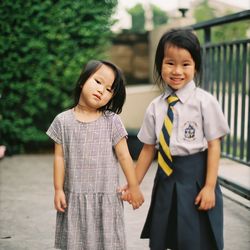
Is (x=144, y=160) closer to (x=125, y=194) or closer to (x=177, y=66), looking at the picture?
(x=125, y=194)

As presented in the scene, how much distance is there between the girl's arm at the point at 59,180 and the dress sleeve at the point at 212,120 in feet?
2.35

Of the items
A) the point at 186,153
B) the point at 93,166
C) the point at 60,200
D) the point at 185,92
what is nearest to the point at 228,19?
the point at 185,92

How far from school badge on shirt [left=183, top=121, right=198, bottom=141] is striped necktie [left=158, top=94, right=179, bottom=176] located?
69mm

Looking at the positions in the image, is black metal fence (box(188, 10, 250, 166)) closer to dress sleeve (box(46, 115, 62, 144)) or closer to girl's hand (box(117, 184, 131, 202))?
girl's hand (box(117, 184, 131, 202))

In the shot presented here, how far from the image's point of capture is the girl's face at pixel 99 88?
8.18 ft

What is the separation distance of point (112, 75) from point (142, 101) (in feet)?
14.9

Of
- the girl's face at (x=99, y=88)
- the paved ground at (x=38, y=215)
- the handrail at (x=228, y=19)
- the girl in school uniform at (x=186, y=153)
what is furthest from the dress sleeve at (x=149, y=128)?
the handrail at (x=228, y=19)

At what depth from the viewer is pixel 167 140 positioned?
95.6 inches

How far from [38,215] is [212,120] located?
1.87m

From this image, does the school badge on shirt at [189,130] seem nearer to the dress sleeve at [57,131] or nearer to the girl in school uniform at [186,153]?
the girl in school uniform at [186,153]

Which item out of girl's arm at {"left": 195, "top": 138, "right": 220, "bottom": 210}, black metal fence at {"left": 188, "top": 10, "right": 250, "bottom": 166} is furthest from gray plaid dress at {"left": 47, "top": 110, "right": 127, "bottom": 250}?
black metal fence at {"left": 188, "top": 10, "right": 250, "bottom": 166}

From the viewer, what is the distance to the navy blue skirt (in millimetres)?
2451

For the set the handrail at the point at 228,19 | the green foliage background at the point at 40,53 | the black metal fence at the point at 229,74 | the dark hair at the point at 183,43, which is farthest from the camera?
the green foliage background at the point at 40,53

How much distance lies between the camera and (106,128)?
2.54 m
